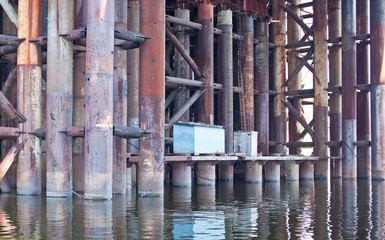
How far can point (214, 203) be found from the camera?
24.1m

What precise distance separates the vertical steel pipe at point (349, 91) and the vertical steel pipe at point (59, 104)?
22.2 meters

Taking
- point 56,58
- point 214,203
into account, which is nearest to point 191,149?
point 214,203

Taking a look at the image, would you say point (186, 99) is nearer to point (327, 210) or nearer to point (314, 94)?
point (314, 94)

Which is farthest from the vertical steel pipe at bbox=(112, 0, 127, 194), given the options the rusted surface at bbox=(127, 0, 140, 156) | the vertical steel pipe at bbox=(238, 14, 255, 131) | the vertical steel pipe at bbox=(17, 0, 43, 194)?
the vertical steel pipe at bbox=(238, 14, 255, 131)

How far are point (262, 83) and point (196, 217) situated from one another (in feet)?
75.7

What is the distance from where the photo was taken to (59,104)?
2347 centimetres

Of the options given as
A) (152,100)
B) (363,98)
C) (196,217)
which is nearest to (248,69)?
(363,98)

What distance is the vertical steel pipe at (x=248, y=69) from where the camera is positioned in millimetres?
38938

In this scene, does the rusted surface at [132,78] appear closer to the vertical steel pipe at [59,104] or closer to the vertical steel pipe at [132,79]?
the vertical steel pipe at [132,79]

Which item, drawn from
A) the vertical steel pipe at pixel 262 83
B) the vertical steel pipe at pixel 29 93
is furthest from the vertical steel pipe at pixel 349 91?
the vertical steel pipe at pixel 29 93

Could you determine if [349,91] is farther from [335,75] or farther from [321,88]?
[335,75]

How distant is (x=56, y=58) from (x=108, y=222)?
837cm

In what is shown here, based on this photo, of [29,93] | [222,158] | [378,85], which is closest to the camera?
[29,93]

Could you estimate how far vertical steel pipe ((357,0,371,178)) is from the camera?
42.6 metres
